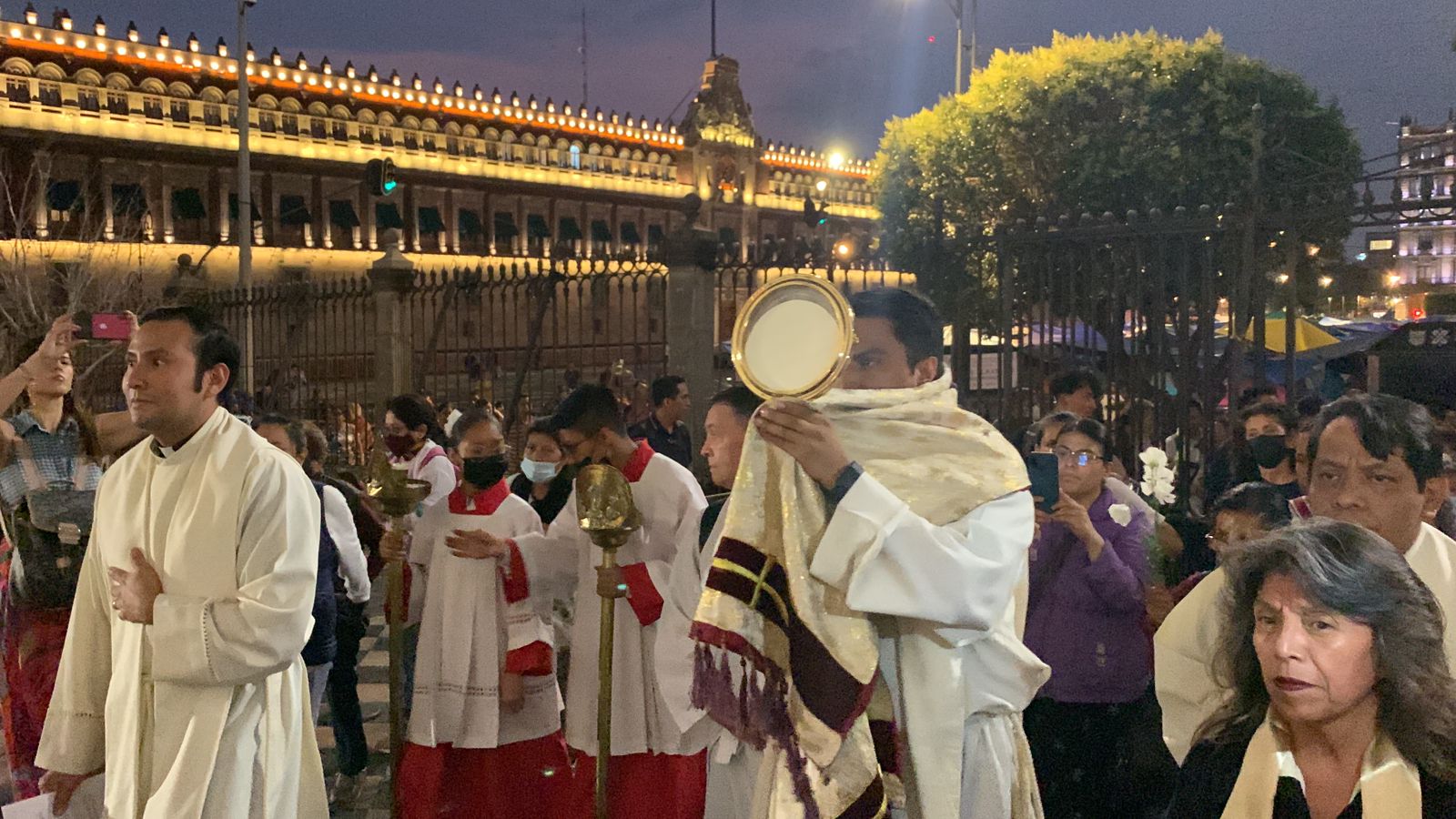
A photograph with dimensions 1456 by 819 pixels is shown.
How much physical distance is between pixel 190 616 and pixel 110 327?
2197 millimetres

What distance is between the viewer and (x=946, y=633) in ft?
8.41

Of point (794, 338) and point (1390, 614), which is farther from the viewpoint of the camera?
point (794, 338)

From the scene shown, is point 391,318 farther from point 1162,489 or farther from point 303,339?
point 1162,489

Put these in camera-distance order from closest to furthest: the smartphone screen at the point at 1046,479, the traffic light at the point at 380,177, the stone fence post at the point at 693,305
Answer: the smartphone screen at the point at 1046,479 < the stone fence post at the point at 693,305 < the traffic light at the point at 380,177

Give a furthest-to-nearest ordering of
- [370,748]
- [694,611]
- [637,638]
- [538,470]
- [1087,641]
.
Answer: [370,748]
[538,470]
[637,638]
[1087,641]
[694,611]

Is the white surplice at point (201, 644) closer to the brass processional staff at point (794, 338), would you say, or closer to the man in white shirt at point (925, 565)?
the man in white shirt at point (925, 565)

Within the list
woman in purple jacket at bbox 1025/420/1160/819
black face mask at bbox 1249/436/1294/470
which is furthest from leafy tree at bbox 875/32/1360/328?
woman in purple jacket at bbox 1025/420/1160/819

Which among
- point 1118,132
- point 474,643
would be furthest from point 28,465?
point 1118,132

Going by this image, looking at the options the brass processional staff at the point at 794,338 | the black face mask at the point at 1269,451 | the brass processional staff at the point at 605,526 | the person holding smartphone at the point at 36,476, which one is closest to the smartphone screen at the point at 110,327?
the person holding smartphone at the point at 36,476

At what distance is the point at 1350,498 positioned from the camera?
277 centimetres

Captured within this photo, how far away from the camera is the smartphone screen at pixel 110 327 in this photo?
15.5 ft

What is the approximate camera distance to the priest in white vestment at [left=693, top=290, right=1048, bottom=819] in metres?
2.41

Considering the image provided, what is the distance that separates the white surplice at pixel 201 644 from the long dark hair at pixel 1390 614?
8.15 ft

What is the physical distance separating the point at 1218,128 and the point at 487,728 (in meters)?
20.9
